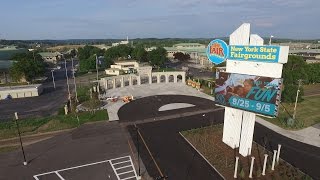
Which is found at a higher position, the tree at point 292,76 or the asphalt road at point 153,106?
the tree at point 292,76

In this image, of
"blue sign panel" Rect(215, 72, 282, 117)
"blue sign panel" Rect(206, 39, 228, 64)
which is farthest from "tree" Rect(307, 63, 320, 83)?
"blue sign panel" Rect(215, 72, 282, 117)

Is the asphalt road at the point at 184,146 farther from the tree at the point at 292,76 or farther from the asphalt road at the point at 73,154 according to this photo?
the tree at the point at 292,76

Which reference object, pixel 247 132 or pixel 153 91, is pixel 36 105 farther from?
pixel 247 132

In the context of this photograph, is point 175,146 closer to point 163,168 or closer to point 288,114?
point 163,168

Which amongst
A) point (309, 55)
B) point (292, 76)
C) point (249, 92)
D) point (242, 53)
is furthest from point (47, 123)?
point (309, 55)

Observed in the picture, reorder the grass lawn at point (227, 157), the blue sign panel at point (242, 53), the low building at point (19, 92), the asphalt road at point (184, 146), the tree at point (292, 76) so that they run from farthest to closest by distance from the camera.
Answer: the low building at point (19, 92)
the tree at point (292, 76)
the asphalt road at point (184, 146)
the grass lawn at point (227, 157)
the blue sign panel at point (242, 53)

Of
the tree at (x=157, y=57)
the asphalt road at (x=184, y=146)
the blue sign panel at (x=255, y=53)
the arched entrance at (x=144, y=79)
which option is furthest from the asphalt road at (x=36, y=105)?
the tree at (x=157, y=57)

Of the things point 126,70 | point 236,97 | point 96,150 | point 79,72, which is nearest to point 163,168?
point 96,150
